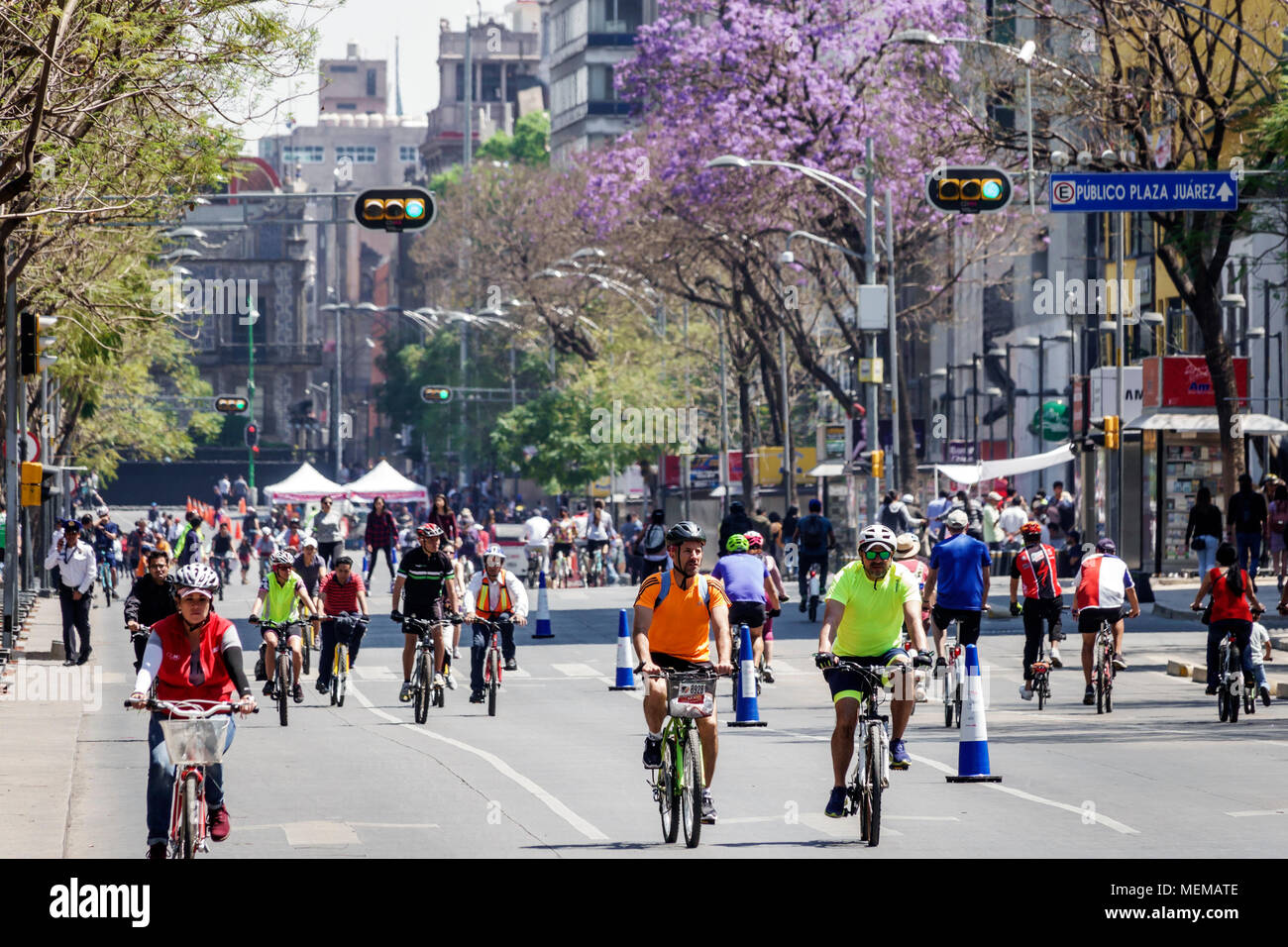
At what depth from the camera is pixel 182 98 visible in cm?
2172

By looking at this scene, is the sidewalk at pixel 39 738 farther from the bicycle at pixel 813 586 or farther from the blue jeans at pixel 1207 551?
the blue jeans at pixel 1207 551

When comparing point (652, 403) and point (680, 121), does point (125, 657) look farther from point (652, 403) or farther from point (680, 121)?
A: point (652, 403)

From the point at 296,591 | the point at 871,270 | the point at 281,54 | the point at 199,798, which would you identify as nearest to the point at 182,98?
the point at 281,54

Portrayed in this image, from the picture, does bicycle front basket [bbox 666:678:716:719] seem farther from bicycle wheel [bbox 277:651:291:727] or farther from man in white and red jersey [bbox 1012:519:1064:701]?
man in white and red jersey [bbox 1012:519:1064:701]

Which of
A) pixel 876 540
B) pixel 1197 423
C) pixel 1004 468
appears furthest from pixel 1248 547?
pixel 876 540

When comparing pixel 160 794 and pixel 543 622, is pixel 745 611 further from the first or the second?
pixel 543 622

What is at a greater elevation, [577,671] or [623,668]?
[623,668]

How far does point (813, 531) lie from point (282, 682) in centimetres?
1470

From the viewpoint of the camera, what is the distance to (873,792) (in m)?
13.2

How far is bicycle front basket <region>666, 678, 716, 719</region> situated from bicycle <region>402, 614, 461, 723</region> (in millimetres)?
9073

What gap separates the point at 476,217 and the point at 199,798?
77.8 metres

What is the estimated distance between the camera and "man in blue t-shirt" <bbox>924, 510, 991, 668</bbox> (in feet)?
71.2

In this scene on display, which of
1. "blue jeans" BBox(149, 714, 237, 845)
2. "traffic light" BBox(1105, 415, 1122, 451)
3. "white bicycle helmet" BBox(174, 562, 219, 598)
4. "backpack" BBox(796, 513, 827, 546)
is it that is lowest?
"blue jeans" BBox(149, 714, 237, 845)

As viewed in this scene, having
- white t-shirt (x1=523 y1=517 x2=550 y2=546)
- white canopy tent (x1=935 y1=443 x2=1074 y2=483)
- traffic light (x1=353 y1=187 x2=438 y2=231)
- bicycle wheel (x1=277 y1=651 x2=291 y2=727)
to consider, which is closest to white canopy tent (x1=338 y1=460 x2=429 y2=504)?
white t-shirt (x1=523 y1=517 x2=550 y2=546)
